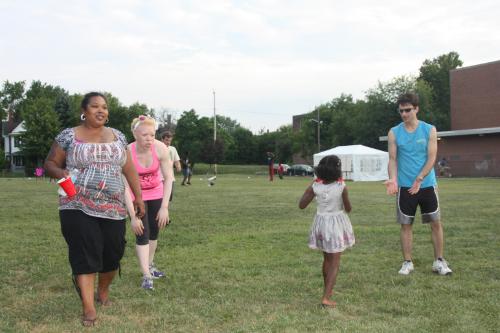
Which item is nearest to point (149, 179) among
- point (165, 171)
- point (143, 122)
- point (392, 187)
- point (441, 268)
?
point (165, 171)

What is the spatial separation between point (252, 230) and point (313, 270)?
3.52m

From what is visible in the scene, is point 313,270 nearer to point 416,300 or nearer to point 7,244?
point 416,300

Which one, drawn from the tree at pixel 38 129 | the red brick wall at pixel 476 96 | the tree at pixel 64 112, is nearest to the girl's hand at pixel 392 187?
the red brick wall at pixel 476 96

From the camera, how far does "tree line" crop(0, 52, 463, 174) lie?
204 ft

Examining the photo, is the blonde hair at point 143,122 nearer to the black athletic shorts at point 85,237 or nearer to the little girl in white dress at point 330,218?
the black athletic shorts at point 85,237

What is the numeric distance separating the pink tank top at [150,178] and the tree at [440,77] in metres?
61.7

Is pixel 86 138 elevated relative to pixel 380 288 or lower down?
elevated

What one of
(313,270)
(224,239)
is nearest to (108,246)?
(313,270)

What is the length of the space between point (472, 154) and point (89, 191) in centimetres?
4491

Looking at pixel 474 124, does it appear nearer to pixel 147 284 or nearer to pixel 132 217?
pixel 147 284

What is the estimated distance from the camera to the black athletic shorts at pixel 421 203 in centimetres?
614

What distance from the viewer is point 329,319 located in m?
4.27

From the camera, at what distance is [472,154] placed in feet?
147

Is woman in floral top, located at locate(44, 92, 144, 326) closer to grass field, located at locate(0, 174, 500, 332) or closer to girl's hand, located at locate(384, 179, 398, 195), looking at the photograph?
grass field, located at locate(0, 174, 500, 332)
